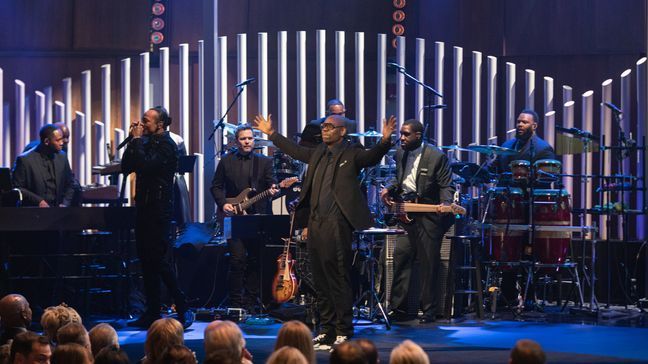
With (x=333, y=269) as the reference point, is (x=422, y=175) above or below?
above

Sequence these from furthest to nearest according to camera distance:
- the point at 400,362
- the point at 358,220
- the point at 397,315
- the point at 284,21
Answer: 1. the point at 284,21
2. the point at 397,315
3. the point at 358,220
4. the point at 400,362

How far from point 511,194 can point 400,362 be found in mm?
6856

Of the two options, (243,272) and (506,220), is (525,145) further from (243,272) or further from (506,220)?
(243,272)

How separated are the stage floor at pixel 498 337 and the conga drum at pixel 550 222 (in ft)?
1.95

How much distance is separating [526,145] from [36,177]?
4.97 m

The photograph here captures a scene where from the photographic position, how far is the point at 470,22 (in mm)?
13828

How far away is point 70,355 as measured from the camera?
181 inches

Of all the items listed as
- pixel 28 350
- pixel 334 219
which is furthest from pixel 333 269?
pixel 28 350

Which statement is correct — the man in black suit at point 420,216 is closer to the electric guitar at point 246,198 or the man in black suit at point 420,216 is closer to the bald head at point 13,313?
the electric guitar at point 246,198

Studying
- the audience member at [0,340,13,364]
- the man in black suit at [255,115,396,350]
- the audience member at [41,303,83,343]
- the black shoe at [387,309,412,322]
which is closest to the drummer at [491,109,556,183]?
the black shoe at [387,309,412,322]

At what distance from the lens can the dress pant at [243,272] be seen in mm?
10789

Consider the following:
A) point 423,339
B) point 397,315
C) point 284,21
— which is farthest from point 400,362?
point 284,21

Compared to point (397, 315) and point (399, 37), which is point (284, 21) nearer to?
point (399, 37)

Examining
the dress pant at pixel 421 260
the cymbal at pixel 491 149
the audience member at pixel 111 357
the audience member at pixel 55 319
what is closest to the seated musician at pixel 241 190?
the dress pant at pixel 421 260
